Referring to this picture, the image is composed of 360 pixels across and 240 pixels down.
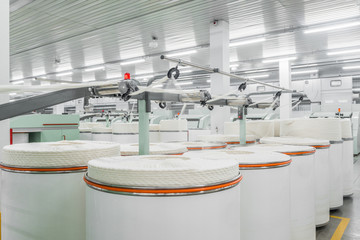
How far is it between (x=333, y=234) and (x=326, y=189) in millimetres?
521

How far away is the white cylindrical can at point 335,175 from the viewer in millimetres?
3715

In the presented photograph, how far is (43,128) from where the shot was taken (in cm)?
473

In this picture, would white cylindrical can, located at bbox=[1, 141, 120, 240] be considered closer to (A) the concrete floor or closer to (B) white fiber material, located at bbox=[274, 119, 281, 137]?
(A) the concrete floor

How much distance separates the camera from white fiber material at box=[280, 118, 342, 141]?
3.76 meters

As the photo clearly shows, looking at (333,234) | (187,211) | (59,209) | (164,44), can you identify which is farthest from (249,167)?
(164,44)

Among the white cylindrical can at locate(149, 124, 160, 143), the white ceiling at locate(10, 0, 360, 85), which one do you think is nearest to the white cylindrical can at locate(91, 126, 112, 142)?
the white cylindrical can at locate(149, 124, 160, 143)

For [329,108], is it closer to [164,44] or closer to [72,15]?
[164,44]

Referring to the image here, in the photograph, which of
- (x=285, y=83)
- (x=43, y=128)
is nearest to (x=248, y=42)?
(x=285, y=83)

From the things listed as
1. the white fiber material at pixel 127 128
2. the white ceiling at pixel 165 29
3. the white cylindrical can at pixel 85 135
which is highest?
the white ceiling at pixel 165 29

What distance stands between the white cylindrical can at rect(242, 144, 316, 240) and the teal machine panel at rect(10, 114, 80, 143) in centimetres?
402

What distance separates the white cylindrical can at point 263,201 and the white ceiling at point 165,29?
529 centimetres

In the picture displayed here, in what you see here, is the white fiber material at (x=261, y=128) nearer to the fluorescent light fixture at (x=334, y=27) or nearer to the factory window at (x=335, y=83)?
the fluorescent light fixture at (x=334, y=27)

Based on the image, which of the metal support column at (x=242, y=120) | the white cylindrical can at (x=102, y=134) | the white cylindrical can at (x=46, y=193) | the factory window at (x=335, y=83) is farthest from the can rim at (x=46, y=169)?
the factory window at (x=335, y=83)

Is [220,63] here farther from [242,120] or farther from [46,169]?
[46,169]
